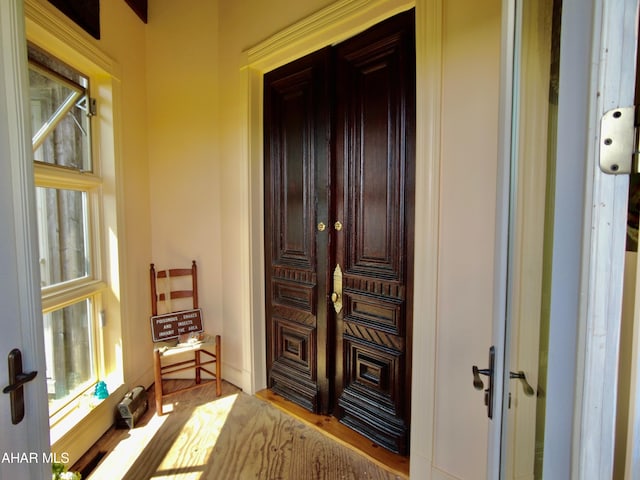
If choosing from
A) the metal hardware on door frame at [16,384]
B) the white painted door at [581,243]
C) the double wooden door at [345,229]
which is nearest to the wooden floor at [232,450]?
the double wooden door at [345,229]

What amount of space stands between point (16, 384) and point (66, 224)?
1.41 meters

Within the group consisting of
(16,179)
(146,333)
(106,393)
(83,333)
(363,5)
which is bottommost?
(106,393)

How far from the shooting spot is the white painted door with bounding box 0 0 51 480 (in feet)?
2.62

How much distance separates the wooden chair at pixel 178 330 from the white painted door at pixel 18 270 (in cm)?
137

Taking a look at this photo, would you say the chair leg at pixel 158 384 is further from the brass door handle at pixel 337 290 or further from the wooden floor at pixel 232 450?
the brass door handle at pixel 337 290

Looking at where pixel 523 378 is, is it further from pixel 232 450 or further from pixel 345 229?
pixel 232 450

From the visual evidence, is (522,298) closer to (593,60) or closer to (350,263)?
(593,60)

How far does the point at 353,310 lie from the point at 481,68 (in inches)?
56.1

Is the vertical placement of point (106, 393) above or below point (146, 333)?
below

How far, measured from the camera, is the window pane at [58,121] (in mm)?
1646

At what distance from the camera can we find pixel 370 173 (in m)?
1.78

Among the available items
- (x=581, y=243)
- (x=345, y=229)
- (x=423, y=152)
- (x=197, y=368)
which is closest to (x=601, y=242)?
(x=581, y=243)

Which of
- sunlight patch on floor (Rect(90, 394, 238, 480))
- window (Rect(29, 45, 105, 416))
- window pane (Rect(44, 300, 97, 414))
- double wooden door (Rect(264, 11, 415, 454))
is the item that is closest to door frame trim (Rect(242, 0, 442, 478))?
double wooden door (Rect(264, 11, 415, 454))

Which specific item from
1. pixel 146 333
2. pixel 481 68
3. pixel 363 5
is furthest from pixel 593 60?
pixel 146 333
